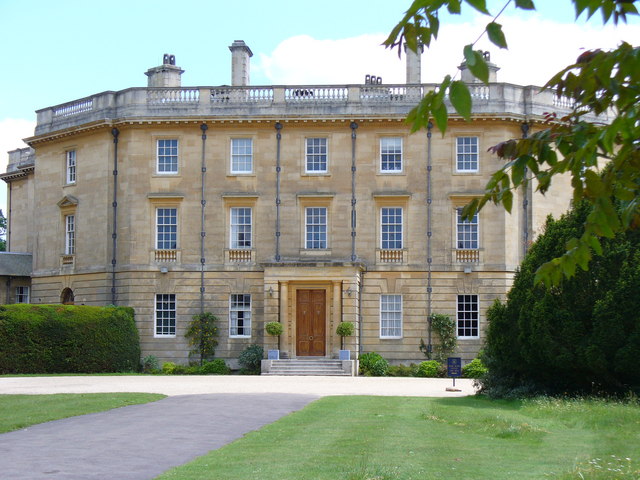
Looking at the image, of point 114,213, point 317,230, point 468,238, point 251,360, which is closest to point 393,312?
point 468,238

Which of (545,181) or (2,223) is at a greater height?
(2,223)

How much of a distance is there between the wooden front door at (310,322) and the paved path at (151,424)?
6121 millimetres

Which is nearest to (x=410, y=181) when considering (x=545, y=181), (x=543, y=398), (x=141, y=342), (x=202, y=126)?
(x=202, y=126)

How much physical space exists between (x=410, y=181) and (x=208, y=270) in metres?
9.12

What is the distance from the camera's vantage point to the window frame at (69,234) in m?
41.4

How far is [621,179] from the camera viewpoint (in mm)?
4617

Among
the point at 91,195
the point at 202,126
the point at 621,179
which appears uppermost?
the point at 202,126

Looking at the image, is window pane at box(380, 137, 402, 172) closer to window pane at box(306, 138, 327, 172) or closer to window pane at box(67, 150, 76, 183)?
window pane at box(306, 138, 327, 172)

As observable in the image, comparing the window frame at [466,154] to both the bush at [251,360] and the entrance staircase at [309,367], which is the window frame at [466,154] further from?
the bush at [251,360]

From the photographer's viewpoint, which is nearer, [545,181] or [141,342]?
[545,181]

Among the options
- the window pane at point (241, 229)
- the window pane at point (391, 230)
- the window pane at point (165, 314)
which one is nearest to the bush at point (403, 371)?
the window pane at point (391, 230)

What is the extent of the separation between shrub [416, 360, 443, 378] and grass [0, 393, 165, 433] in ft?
49.1

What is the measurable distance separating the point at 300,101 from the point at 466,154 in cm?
723

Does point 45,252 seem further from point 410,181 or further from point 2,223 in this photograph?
point 2,223
